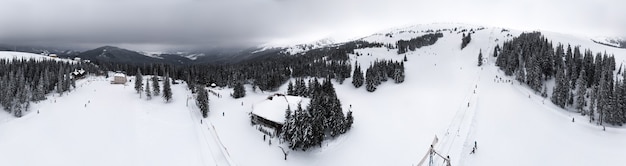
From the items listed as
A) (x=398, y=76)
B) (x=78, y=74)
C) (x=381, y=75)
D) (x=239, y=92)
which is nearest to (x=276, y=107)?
(x=239, y=92)

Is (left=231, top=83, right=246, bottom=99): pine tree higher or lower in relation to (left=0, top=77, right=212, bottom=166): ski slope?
higher

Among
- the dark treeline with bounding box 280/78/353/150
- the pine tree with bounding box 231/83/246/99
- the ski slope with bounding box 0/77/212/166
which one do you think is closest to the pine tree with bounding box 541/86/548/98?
the dark treeline with bounding box 280/78/353/150

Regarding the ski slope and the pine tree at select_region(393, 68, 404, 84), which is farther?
the pine tree at select_region(393, 68, 404, 84)

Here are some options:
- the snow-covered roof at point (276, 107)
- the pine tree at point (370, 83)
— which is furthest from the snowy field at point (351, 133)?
the pine tree at point (370, 83)

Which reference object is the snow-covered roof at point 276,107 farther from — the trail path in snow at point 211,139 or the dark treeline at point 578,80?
the dark treeline at point 578,80

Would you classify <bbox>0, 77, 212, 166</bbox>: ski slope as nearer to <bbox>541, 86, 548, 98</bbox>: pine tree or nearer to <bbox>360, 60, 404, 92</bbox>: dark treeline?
<bbox>360, 60, 404, 92</bbox>: dark treeline
